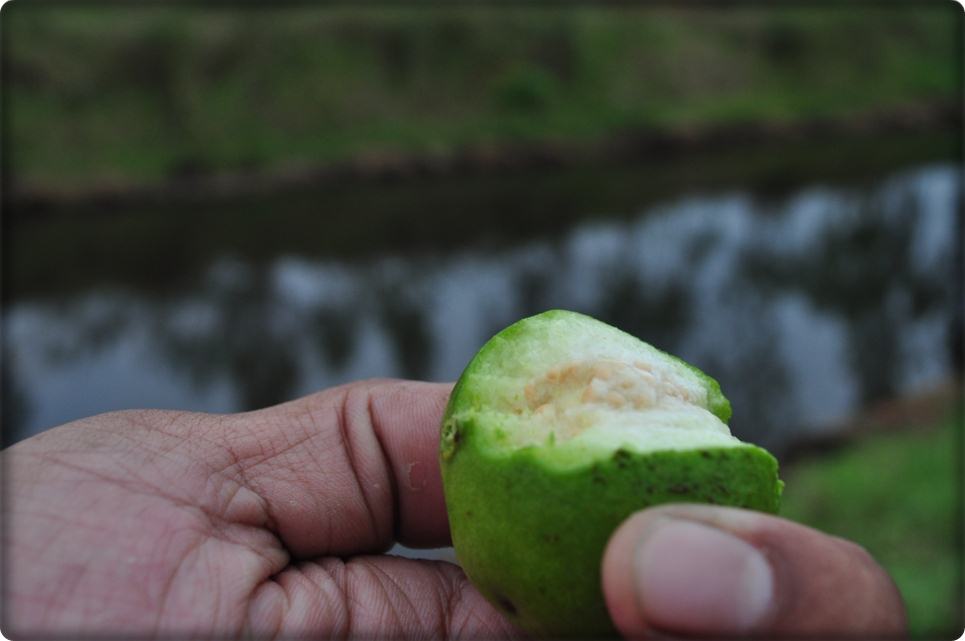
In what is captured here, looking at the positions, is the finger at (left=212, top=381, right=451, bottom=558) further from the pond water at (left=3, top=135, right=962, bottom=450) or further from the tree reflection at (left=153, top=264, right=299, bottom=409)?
the tree reflection at (left=153, top=264, right=299, bottom=409)

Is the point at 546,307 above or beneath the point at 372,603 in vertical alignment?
beneath

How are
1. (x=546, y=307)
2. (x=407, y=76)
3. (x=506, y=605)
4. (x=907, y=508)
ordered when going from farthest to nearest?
1. (x=407, y=76)
2. (x=546, y=307)
3. (x=907, y=508)
4. (x=506, y=605)

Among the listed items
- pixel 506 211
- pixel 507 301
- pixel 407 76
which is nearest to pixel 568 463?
pixel 507 301

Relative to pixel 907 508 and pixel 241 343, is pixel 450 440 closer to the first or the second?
pixel 907 508

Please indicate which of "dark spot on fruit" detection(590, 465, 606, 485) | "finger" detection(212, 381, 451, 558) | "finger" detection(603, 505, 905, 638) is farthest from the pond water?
"dark spot on fruit" detection(590, 465, 606, 485)

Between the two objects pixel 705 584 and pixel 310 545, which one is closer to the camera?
pixel 705 584

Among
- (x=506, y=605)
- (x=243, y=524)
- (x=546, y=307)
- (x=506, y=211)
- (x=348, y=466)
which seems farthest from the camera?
(x=506, y=211)

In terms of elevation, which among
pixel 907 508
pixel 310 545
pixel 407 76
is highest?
pixel 407 76

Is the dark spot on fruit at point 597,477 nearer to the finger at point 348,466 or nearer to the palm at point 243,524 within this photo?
the palm at point 243,524
